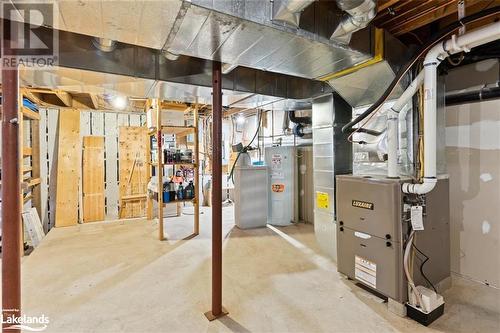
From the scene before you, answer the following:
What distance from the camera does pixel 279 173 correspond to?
4859 millimetres

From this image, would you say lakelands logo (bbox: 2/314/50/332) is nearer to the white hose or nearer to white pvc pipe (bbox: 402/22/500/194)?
the white hose

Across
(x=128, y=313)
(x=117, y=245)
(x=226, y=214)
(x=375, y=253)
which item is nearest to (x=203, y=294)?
(x=128, y=313)

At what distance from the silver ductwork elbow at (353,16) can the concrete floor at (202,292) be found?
219cm

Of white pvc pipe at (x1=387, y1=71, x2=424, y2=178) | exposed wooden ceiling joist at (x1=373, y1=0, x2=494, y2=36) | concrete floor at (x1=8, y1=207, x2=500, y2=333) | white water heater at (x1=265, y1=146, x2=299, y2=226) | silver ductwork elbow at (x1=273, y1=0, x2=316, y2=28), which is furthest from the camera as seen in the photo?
white water heater at (x1=265, y1=146, x2=299, y2=226)

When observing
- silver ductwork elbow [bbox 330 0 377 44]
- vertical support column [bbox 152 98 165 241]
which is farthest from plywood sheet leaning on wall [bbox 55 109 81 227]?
silver ductwork elbow [bbox 330 0 377 44]

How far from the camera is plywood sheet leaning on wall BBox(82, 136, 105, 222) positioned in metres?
5.00

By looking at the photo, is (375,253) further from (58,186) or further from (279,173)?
(58,186)

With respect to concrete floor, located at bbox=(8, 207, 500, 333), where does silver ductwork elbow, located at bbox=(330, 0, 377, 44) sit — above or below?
above

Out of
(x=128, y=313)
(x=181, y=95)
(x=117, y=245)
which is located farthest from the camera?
(x=117, y=245)

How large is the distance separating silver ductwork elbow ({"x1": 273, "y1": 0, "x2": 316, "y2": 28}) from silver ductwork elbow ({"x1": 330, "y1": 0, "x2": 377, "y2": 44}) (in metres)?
0.27

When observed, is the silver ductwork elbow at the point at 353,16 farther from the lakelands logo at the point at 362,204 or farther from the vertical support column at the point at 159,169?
the vertical support column at the point at 159,169

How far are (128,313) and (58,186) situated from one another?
145 inches

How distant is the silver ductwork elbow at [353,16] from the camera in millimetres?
1525

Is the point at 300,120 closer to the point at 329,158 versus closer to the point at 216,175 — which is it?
the point at 329,158
